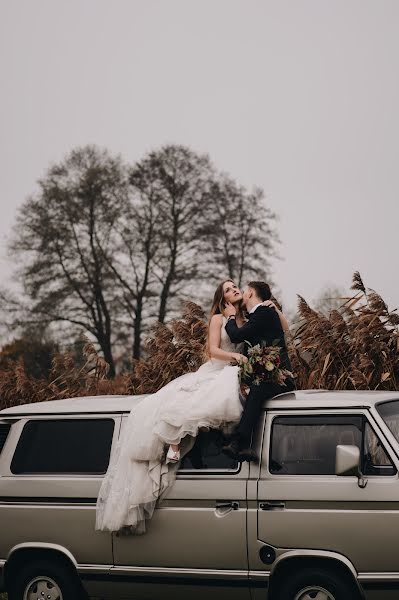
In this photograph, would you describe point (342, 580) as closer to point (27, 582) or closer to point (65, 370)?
point (27, 582)

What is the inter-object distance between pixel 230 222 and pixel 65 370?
96.1ft

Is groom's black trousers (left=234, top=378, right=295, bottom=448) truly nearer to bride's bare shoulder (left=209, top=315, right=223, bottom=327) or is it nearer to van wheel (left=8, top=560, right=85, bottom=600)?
bride's bare shoulder (left=209, top=315, right=223, bottom=327)

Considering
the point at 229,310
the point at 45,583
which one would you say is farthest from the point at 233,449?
the point at 45,583

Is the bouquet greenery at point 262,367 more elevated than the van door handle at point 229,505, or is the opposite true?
the bouquet greenery at point 262,367

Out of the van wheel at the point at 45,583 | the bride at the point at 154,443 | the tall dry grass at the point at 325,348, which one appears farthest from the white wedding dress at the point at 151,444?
the tall dry grass at the point at 325,348

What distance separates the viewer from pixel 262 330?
952cm

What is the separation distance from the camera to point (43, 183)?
49.1 meters

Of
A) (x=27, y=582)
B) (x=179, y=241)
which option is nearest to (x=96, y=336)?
(x=179, y=241)

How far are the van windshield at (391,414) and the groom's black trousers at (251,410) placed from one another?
3.26ft

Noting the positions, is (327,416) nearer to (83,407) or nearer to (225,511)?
(225,511)

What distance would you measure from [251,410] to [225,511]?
2.71 feet

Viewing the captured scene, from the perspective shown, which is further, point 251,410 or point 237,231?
point 237,231

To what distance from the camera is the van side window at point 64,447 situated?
9.22 meters

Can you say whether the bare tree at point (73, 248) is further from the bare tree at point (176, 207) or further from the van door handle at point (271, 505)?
the van door handle at point (271, 505)
